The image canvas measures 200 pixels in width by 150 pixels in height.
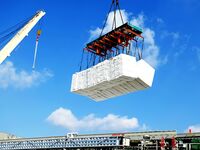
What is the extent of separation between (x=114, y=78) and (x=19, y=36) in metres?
20.2

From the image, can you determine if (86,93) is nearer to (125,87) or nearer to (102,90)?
(102,90)

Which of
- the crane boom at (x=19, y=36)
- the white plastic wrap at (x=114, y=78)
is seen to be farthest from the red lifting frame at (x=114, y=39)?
the crane boom at (x=19, y=36)

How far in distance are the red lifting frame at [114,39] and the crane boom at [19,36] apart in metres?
14.1

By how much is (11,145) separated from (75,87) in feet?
79.1

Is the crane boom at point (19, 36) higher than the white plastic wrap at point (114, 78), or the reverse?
the crane boom at point (19, 36)

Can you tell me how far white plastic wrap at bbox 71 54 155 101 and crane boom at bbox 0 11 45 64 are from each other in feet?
42.5

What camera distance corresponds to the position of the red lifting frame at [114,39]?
3275 cm

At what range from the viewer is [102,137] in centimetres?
4159

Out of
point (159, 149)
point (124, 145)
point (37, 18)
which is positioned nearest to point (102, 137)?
point (124, 145)

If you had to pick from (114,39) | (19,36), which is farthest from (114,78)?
(19,36)

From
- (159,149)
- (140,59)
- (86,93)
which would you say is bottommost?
(159,149)

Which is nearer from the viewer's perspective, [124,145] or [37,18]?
[124,145]

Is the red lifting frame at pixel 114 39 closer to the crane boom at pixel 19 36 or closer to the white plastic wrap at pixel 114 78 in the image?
the white plastic wrap at pixel 114 78

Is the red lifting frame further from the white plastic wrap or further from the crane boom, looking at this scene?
the crane boom
